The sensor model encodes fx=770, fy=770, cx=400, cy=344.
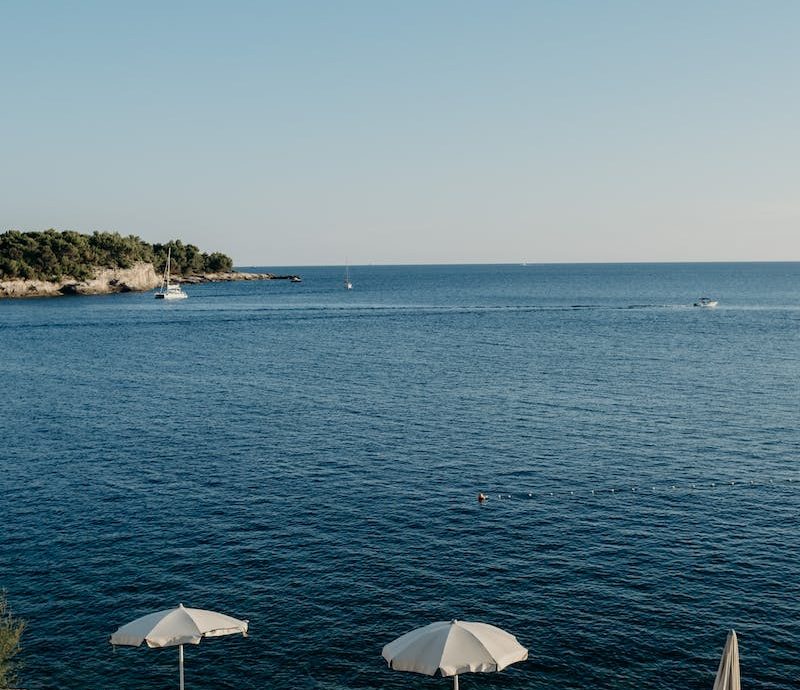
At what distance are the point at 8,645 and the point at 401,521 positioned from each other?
22659mm

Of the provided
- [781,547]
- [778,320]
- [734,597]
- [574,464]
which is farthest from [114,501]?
[778,320]

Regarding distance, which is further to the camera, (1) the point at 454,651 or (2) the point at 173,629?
(2) the point at 173,629

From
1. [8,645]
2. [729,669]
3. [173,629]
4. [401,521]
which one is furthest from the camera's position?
[401,521]

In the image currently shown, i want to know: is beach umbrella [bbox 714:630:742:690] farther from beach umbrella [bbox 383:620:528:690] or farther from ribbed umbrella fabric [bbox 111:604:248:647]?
ribbed umbrella fabric [bbox 111:604:248:647]

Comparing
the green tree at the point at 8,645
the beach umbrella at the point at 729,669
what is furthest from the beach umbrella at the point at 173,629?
the beach umbrella at the point at 729,669

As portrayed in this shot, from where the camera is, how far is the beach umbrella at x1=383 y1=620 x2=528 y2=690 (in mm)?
23469

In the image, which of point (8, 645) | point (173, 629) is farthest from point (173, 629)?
point (8, 645)

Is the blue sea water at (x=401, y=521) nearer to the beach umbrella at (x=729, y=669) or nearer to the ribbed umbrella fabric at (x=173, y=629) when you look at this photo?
the ribbed umbrella fabric at (x=173, y=629)

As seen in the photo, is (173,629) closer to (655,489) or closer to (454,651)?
(454,651)

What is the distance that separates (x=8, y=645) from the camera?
26.6 m

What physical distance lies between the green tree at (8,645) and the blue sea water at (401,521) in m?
0.75

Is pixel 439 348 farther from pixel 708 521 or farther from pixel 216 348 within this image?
pixel 708 521

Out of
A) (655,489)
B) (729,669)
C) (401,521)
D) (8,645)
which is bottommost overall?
(401,521)

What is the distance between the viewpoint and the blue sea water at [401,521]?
103 feet
